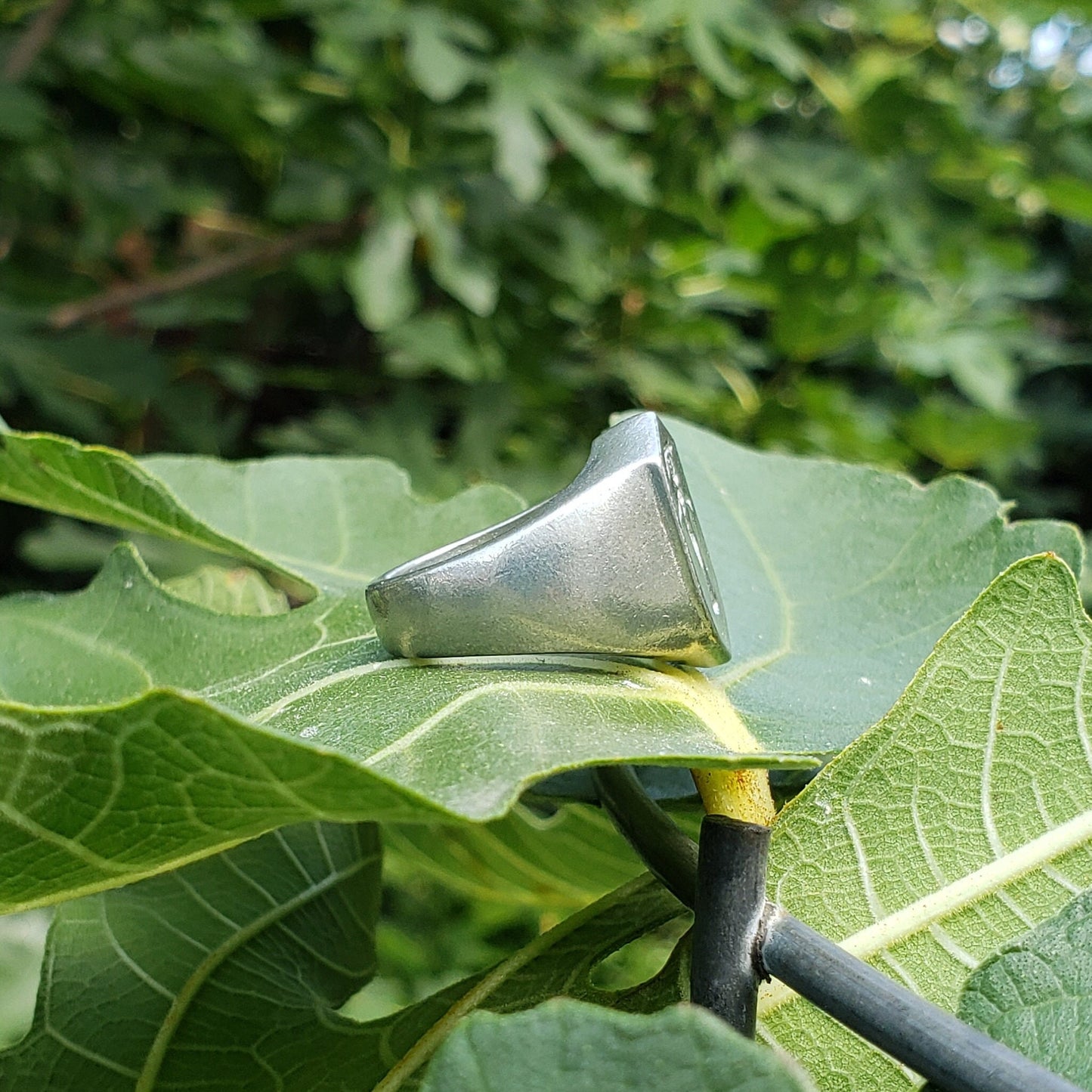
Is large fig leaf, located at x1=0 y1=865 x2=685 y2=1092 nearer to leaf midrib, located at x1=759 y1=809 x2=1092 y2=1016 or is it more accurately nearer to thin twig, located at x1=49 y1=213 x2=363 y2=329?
leaf midrib, located at x1=759 y1=809 x2=1092 y2=1016

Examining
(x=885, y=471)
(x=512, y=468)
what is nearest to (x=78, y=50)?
(x=512, y=468)

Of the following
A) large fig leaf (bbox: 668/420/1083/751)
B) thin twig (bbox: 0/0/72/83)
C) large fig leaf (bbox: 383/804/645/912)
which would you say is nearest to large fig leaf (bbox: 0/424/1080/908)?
large fig leaf (bbox: 668/420/1083/751)

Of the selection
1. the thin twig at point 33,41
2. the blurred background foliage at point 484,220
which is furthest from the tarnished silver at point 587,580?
the thin twig at point 33,41

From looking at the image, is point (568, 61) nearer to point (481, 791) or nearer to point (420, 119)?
point (420, 119)

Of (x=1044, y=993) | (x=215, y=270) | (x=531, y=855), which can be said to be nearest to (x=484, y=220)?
(x=215, y=270)

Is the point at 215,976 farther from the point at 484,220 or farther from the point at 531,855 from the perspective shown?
the point at 484,220

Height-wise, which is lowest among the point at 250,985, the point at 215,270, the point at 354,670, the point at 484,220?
the point at 215,270
